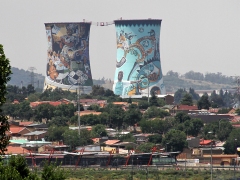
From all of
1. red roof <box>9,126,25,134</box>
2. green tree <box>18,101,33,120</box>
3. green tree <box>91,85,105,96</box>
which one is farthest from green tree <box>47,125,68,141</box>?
green tree <box>91,85,105,96</box>

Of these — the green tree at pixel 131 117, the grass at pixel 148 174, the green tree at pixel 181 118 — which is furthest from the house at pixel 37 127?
the grass at pixel 148 174

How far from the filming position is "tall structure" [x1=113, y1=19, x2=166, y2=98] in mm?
69812

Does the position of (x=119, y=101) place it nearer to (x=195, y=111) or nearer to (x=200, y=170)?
(x=195, y=111)

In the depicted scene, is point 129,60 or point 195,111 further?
point 129,60

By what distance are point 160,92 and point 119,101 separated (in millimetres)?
5391

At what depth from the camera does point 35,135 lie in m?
46.9

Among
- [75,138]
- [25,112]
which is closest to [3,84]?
[75,138]

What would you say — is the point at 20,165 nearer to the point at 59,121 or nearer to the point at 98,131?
the point at 98,131

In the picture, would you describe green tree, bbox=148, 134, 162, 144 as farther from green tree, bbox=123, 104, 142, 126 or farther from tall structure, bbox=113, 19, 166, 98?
tall structure, bbox=113, 19, 166, 98

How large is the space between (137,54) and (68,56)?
6346mm

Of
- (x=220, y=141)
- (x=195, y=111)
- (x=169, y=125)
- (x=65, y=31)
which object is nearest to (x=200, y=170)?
(x=220, y=141)

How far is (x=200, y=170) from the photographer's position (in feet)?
114

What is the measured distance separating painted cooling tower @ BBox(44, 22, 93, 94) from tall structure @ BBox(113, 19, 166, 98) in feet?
10.7

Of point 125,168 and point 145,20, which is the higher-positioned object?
point 145,20
